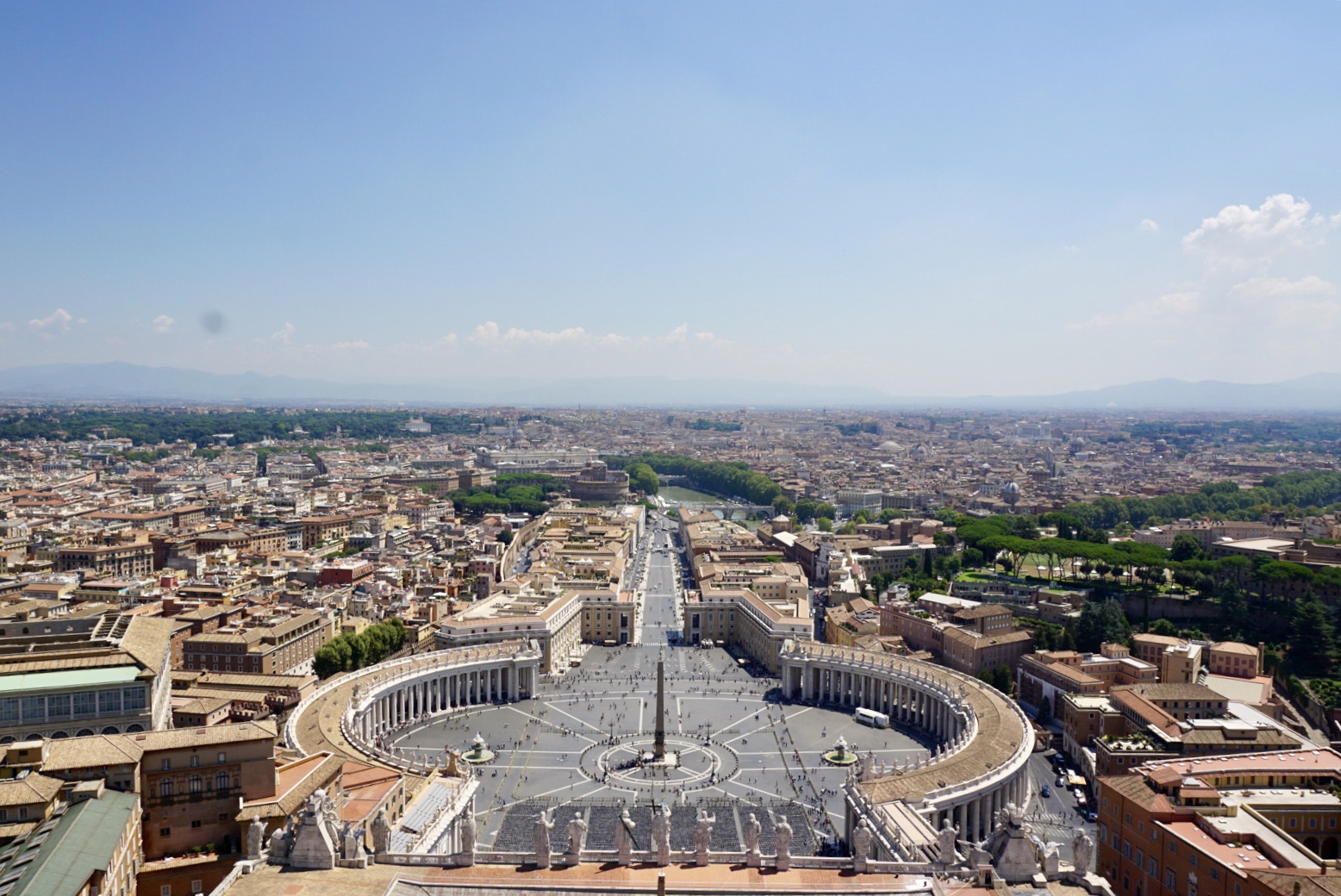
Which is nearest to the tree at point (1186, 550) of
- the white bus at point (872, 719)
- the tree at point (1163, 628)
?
the tree at point (1163, 628)

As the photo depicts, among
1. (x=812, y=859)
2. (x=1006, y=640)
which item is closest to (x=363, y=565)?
(x=1006, y=640)

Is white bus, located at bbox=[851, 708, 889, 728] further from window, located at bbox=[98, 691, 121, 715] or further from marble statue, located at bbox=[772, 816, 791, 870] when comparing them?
window, located at bbox=[98, 691, 121, 715]

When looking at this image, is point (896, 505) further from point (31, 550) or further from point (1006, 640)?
point (31, 550)

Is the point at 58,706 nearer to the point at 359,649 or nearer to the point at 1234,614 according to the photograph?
the point at 359,649

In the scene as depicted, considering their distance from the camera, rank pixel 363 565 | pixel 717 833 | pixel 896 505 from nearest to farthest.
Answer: pixel 717 833
pixel 363 565
pixel 896 505

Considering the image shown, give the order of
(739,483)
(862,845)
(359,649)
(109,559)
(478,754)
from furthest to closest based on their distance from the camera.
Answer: (739,483) → (109,559) → (359,649) → (478,754) → (862,845)

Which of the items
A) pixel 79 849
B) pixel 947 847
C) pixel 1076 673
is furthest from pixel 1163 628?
pixel 79 849

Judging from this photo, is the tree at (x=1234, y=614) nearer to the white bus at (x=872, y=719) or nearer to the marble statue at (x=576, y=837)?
the white bus at (x=872, y=719)
